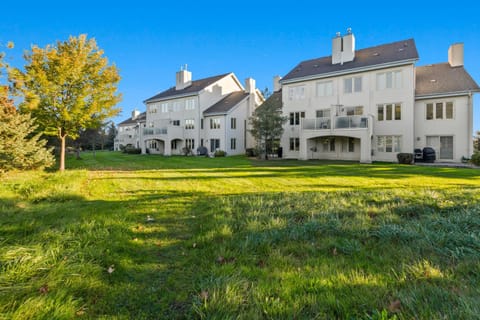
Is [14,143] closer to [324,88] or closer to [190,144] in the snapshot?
[324,88]

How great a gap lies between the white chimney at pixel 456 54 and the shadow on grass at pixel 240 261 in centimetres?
2507

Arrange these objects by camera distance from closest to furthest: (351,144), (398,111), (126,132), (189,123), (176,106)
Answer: (398,111)
(351,144)
(189,123)
(176,106)
(126,132)

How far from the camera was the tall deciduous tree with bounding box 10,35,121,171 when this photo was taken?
13344 millimetres

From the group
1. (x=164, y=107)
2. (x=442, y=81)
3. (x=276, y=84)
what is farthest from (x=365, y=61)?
(x=164, y=107)

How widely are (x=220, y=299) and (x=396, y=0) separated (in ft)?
81.1

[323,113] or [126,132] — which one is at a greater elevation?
[126,132]

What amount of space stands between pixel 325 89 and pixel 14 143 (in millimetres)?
24429

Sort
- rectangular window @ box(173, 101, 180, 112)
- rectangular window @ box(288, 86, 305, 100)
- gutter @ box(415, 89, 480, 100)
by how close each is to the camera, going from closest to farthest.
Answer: gutter @ box(415, 89, 480, 100), rectangular window @ box(288, 86, 305, 100), rectangular window @ box(173, 101, 180, 112)

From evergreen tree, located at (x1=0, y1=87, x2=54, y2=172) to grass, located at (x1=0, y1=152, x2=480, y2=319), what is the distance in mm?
5640

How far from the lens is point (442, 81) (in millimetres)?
22688

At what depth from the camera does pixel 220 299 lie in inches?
102

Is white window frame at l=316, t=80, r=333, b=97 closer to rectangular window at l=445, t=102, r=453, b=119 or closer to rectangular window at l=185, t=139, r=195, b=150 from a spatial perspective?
rectangular window at l=445, t=102, r=453, b=119

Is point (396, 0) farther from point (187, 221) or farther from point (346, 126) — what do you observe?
point (187, 221)

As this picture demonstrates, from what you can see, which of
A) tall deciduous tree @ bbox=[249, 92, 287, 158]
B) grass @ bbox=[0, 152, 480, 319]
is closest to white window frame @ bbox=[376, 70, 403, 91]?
tall deciduous tree @ bbox=[249, 92, 287, 158]
